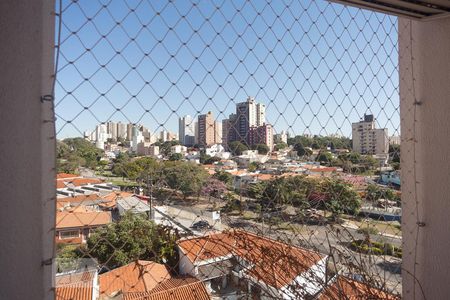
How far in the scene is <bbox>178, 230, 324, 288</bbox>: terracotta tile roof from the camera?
0.98 meters

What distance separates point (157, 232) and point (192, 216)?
0.10 metres

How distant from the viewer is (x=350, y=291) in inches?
41.3

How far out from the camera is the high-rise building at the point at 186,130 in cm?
80

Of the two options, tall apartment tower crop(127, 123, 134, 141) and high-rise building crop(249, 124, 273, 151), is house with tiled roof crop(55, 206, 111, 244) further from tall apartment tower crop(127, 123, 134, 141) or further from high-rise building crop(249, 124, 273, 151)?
high-rise building crop(249, 124, 273, 151)

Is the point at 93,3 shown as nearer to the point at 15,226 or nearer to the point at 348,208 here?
the point at 15,226

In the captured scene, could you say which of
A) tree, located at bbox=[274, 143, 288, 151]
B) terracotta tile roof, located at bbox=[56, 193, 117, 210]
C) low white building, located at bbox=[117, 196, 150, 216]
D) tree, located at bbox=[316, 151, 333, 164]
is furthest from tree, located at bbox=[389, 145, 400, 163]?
terracotta tile roof, located at bbox=[56, 193, 117, 210]

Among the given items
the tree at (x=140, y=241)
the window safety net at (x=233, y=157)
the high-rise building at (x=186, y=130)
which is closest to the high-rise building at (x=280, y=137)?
the window safety net at (x=233, y=157)

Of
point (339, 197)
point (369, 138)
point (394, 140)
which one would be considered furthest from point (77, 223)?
point (394, 140)

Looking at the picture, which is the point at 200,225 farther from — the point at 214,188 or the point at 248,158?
the point at 248,158

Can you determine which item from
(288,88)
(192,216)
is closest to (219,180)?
(192,216)

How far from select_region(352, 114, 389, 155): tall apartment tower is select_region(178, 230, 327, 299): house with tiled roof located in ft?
1.69

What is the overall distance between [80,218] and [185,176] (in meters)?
0.27

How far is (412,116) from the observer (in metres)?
1.17

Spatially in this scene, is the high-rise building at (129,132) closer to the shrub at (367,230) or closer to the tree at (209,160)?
the tree at (209,160)
